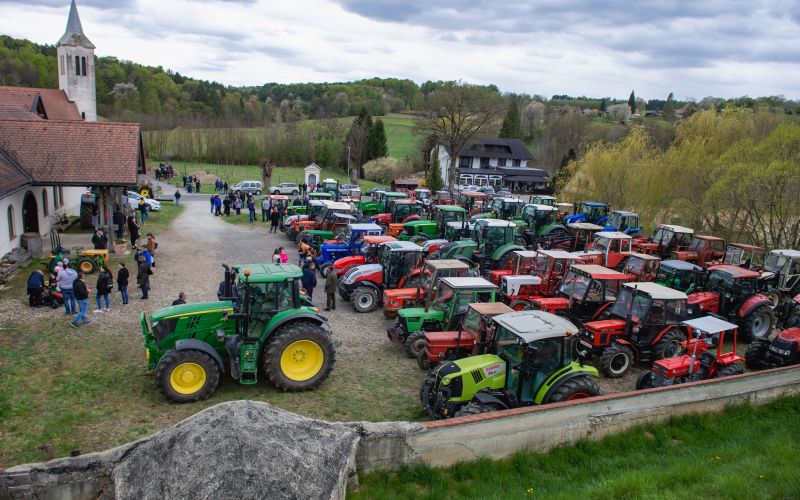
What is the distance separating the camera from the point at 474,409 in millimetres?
7387

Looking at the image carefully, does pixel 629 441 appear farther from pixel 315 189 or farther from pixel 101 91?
pixel 101 91

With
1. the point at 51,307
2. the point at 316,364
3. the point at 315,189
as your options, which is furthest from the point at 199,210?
the point at 316,364

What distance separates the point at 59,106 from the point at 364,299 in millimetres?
27749

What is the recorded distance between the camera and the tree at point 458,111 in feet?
133

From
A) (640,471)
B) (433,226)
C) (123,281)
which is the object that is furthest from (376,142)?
(640,471)

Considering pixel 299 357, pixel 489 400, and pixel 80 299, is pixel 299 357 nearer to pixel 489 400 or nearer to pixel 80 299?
pixel 489 400

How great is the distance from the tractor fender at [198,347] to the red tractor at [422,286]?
16.0ft

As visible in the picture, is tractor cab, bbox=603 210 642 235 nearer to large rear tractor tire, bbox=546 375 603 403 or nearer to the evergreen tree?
large rear tractor tire, bbox=546 375 603 403

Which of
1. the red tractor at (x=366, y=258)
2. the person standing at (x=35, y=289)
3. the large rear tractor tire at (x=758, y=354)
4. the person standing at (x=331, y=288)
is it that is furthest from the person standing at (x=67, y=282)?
the large rear tractor tire at (x=758, y=354)

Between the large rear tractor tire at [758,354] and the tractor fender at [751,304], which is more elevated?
the tractor fender at [751,304]

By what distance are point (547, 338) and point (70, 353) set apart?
9.09m

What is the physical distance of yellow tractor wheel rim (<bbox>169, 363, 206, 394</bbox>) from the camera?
8.62 m

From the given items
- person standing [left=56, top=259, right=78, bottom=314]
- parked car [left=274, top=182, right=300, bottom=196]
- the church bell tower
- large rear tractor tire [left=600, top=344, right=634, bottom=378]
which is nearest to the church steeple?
the church bell tower

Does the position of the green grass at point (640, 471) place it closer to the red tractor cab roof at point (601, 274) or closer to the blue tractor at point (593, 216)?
the red tractor cab roof at point (601, 274)
